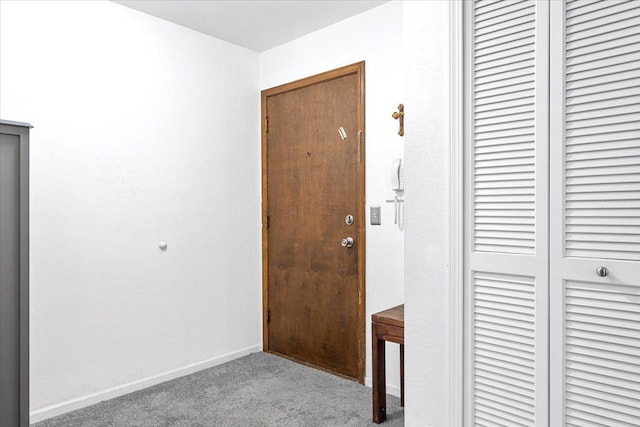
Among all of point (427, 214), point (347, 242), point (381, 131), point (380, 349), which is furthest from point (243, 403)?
point (381, 131)

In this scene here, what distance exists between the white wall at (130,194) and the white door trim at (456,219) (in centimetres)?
201

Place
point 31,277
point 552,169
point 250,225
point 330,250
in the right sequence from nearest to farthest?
point 552,169 → point 31,277 → point 330,250 → point 250,225

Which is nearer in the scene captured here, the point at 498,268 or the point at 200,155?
the point at 498,268

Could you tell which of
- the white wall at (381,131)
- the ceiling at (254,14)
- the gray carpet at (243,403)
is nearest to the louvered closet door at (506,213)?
the gray carpet at (243,403)

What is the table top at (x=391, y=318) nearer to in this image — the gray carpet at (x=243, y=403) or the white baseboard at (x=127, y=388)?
the gray carpet at (x=243, y=403)

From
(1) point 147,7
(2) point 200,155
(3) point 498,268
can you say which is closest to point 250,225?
(2) point 200,155

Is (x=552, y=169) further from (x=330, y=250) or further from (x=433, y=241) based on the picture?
(x=330, y=250)

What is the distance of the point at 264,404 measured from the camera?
8.39 ft

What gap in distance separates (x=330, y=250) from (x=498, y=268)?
5.30 ft

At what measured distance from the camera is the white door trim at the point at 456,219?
1574mm

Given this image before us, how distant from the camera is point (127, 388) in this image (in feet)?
8.92

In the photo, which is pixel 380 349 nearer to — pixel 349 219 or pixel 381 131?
pixel 349 219

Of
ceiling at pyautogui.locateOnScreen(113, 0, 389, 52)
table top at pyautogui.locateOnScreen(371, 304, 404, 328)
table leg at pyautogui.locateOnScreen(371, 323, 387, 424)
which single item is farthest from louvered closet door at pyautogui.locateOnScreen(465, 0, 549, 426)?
ceiling at pyautogui.locateOnScreen(113, 0, 389, 52)

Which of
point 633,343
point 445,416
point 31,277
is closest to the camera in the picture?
point 633,343
